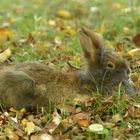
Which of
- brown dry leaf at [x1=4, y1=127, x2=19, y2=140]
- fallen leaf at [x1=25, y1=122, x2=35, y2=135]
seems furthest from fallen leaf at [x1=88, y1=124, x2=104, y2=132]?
brown dry leaf at [x1=4, y1=127, x2=19, y2=140]

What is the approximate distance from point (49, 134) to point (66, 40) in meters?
3.55

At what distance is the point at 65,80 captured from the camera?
21.5 ft

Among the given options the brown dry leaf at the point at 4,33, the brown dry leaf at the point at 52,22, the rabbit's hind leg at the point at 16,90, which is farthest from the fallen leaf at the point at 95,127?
the brown dry leaf at the point at 52,22

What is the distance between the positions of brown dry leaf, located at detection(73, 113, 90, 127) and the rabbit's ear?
0.99m

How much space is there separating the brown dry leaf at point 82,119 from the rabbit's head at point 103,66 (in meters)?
0.67

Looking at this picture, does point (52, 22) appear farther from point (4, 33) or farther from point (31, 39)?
point (31, 39)

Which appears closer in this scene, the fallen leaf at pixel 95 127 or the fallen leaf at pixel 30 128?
the fallen leaf at pixel 95 127

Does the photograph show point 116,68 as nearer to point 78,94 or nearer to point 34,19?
point 78,94

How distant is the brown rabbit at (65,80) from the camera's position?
6.26m

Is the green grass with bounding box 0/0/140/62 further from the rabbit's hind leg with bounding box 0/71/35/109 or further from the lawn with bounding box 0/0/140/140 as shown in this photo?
the rabbit's hind leg with bounding box 0/71/35/109

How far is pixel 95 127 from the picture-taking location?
5.62 metres


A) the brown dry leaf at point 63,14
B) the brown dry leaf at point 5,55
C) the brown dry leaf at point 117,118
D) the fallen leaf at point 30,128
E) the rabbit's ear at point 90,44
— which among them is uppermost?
the rabbit's ear at point 90,44

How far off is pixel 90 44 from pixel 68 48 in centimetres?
159

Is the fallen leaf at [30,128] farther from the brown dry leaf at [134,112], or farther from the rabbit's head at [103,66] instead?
the rabbit's head at [103,66]
